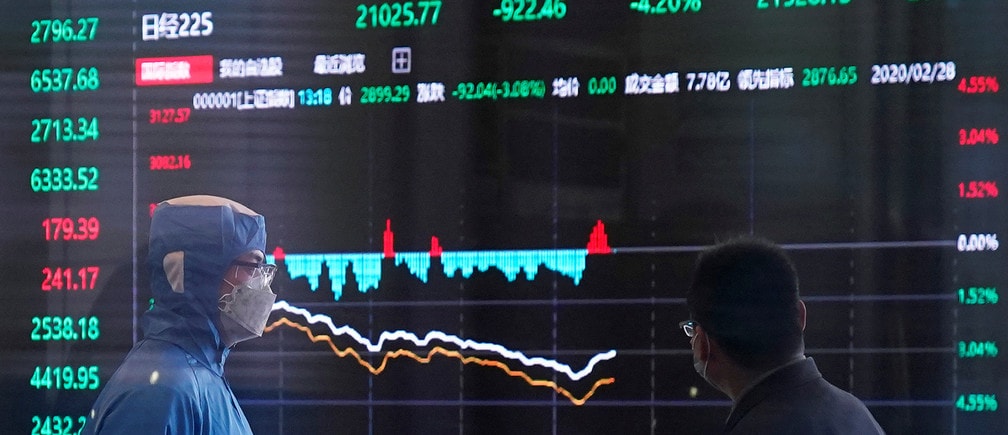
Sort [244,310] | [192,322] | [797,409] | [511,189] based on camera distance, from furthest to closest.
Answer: [511,189] < [244,310] < [192,322] < [797,409]

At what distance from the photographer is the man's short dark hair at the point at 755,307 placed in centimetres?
157

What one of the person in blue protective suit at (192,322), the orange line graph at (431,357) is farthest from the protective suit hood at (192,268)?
the orange line graph at (431,357)

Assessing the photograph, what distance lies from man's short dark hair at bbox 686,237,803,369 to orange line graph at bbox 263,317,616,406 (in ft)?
3.23

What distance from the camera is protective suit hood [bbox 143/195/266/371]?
6.79ft

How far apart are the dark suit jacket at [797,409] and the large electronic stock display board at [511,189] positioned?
0.93 meters

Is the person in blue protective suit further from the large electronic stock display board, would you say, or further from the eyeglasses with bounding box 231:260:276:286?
the large electronic stock display board

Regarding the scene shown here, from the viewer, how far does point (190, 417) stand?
75.5 inches

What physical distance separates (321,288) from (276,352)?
0.18m

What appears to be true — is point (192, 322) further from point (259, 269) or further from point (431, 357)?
point (431, 357)

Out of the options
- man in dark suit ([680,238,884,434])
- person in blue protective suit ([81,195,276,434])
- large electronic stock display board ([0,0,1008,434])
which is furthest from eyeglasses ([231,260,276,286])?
man in dark suit ([680,238,884,434])

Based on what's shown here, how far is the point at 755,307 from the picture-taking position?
Answer: 1.58m

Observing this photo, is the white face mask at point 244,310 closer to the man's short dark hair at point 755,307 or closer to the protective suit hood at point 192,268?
the protective suit hood at point 192,268

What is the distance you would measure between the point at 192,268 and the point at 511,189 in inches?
31.2

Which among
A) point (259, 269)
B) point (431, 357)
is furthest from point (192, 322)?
point (431, 357)
